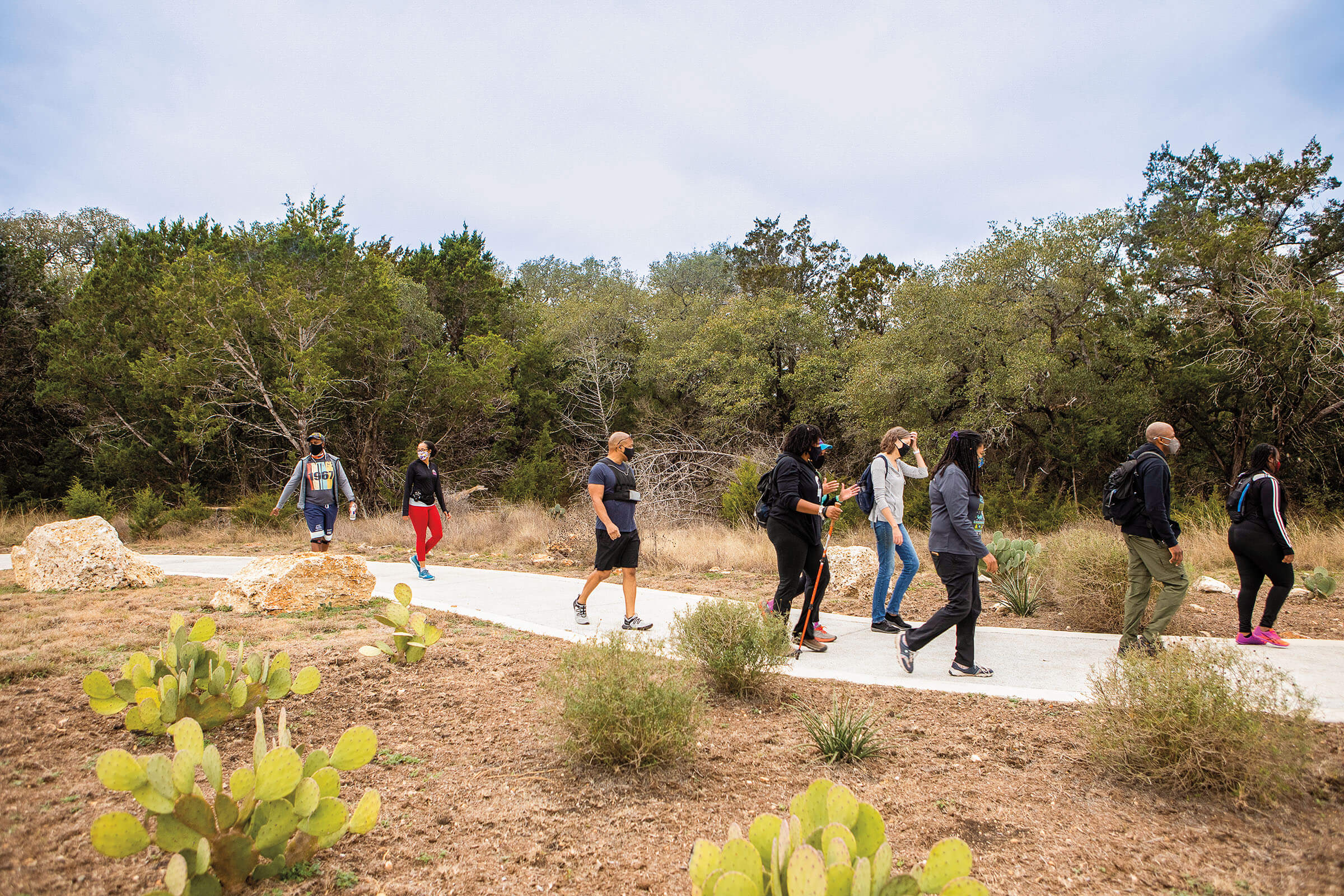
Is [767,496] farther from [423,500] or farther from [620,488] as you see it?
[423,500]

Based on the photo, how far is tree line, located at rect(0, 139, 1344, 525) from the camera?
66.0 ft

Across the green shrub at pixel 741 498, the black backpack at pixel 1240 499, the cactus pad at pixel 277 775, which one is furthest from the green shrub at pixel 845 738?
the green shrub at pixel 741 498

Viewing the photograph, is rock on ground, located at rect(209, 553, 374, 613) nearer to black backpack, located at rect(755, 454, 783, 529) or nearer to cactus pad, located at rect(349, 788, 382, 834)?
black backpack, located at rect(755, 454, 783, 529)

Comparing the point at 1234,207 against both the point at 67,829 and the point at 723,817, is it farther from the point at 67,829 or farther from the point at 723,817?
the point at 67,829

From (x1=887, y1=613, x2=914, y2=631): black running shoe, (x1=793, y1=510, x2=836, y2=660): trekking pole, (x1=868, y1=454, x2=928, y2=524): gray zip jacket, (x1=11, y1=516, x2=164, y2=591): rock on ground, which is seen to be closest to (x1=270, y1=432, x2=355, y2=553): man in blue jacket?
(x1=11, y1=516, x2=164, y2=591): rock on ground

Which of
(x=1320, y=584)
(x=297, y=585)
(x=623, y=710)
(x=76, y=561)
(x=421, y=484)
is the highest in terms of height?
(x=421, y=484)

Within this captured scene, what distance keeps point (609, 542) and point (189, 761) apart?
4.22 metres

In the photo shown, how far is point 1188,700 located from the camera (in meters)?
3.48

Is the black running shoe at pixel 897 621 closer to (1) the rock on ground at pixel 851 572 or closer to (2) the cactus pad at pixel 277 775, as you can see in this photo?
(1) the rock on ground at pixel 851 572

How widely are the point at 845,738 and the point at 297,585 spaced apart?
558 cm

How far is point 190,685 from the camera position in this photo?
3.89 meters

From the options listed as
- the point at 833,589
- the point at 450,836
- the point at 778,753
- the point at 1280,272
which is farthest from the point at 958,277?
the point at 450,836

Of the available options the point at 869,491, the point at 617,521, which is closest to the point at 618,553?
the point at 617,521

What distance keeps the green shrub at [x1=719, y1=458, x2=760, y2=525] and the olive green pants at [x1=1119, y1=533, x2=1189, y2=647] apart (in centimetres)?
951
